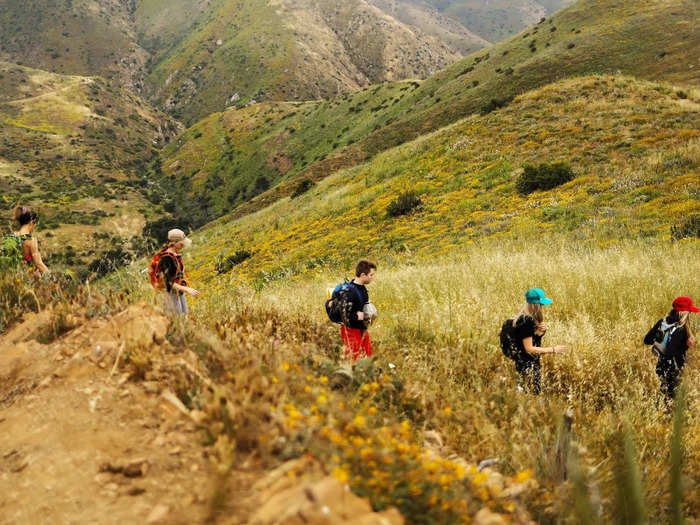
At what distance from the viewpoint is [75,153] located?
8731 cm

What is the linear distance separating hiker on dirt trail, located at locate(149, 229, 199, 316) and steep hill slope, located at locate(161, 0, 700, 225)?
953 inches

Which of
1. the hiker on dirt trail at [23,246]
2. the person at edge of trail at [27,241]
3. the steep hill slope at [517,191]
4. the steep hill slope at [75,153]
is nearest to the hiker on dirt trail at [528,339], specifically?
the hiker on dirt trail at [23,246]

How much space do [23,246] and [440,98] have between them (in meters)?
46.7

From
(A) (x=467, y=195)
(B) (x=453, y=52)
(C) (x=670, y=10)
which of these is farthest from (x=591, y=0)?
(B) (x=453, y=52)

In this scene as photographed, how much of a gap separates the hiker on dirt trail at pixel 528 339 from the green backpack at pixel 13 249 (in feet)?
21.9

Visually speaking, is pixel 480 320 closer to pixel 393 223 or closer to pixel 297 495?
pixel 297 495

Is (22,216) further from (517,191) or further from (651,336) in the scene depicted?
(517,191)

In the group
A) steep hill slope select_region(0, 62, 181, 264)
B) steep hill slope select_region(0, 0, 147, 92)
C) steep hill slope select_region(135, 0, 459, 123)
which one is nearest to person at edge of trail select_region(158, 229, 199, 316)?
steep hill slope select_region(0, 62, 181, 264)

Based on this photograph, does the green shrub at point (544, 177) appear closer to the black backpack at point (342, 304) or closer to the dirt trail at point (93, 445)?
the black backpack at point (342, 304)

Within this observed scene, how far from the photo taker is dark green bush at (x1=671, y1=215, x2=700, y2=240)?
341 inches

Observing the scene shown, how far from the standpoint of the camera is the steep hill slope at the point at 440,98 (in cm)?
3362

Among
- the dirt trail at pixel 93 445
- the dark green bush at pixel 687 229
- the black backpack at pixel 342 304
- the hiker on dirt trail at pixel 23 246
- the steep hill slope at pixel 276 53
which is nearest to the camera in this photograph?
the dirt trail at pixel 93 445

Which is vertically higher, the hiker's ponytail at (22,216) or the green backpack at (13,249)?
the hiker's ponytail at (22,216)

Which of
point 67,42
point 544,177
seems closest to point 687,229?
point 544,177
